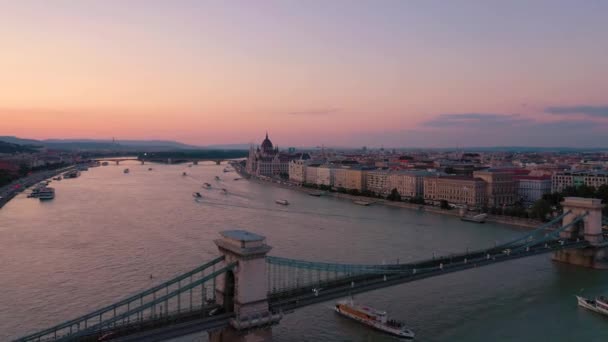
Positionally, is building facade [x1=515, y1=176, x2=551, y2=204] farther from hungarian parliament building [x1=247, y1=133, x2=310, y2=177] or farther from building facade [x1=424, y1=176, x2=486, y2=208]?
hungarian parliament building [x1=247, y1=133, x2=310, y2=177]

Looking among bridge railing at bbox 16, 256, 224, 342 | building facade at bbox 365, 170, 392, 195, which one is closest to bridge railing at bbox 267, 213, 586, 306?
bridge railing at bbox 16, 256, 224, 342

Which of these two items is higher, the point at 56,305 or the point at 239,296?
the point at 239,296

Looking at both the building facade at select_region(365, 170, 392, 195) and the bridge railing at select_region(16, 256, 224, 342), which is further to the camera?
the building facade at select_region(365, 170, 392, 195)

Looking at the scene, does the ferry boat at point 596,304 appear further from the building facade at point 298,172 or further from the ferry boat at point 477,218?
the building facade at point 298,172

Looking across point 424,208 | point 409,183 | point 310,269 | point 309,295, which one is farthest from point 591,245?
point 409,183

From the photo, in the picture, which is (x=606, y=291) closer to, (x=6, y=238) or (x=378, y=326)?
(x=378, y=326)

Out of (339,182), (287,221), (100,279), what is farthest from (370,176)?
(100,279)

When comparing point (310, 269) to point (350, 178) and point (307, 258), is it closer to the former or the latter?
point (307, 258)
